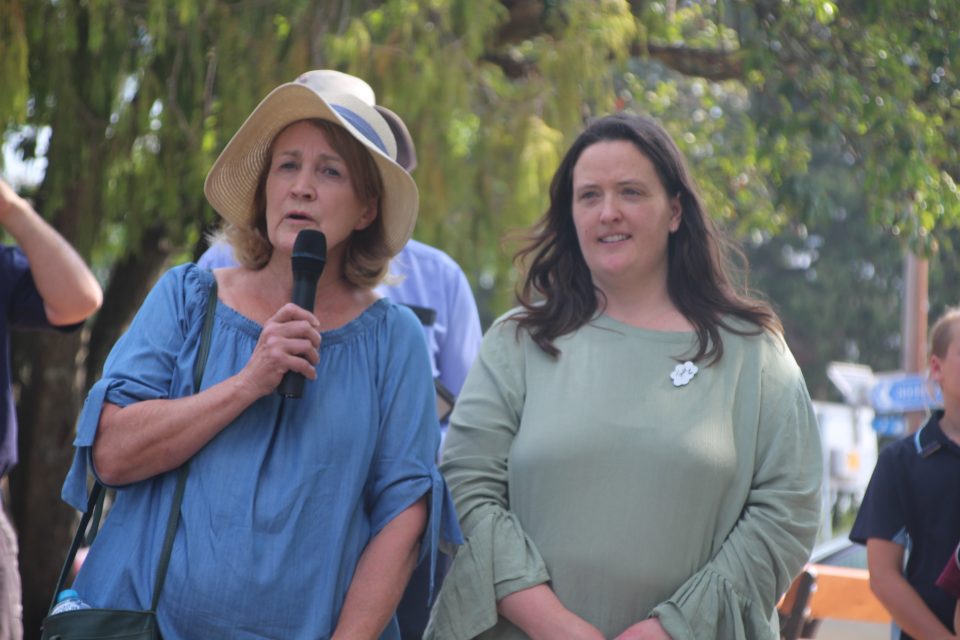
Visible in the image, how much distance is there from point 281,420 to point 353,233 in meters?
0.60

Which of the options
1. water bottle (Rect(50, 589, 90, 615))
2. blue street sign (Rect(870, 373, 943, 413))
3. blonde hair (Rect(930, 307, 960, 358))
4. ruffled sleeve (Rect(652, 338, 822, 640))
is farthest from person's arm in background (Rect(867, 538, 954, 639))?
blue street sign (Rect(870, 373, 943, 413))

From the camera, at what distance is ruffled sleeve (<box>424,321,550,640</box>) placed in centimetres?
313

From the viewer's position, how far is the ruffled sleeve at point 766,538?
3.05 meters

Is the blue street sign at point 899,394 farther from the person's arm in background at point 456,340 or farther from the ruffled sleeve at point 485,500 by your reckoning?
the ruffled sleeve at point 485,500

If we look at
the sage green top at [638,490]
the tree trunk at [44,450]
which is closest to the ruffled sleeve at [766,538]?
the sage green top at [638,490]

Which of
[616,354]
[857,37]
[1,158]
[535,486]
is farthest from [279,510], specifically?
[857,37]

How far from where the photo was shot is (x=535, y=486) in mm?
3207

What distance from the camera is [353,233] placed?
3236 mm

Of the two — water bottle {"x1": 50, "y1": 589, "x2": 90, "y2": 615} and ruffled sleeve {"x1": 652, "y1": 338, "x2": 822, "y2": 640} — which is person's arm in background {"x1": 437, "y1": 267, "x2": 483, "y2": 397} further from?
water bottle {"x1": 50, "y1": 589, "x2": 90, "y2": 615}

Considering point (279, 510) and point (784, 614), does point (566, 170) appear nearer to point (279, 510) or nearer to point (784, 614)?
point (279, 510)

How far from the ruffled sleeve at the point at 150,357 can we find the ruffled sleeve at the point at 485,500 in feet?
2.46

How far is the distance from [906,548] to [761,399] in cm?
145

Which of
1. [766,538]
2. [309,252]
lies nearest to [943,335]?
[766,538]

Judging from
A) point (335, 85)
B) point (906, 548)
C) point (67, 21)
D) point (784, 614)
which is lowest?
point (784, 614)
